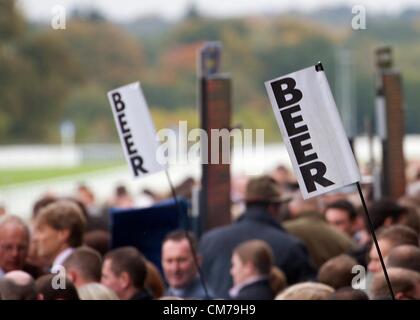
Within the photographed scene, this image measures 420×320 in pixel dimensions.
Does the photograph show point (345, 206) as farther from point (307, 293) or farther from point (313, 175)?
→ point (313, 175)

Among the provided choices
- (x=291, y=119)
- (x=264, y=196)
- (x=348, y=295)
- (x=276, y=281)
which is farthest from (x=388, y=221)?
(x=291, y=119)

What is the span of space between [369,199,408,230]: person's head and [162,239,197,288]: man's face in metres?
1.65

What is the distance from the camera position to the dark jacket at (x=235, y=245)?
768cm

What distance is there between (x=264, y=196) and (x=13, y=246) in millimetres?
1930

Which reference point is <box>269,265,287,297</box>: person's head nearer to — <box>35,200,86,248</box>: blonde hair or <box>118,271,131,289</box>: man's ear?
<box>118,271,131,289</box>: man's ear

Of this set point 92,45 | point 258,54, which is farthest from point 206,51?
point 92,45

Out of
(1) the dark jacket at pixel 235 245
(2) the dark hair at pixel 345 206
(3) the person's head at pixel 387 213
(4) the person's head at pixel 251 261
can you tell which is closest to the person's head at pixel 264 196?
(1) the dark jacket at pixel 235 245

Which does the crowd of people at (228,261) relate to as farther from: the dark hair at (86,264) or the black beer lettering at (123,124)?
the black beer lettering at (123,124)

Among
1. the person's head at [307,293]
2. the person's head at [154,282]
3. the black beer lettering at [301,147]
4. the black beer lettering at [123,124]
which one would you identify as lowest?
the person's head at [307,293]

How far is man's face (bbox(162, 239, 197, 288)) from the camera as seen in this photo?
6.73m

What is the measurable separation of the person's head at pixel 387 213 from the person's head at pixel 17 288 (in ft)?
11.1
